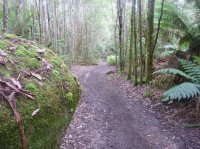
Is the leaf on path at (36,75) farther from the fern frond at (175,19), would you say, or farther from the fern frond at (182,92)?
the fern frond at (175,19)

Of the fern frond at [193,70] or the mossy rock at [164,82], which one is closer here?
the fern frond at [193,70]

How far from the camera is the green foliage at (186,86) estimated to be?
19.6 feet

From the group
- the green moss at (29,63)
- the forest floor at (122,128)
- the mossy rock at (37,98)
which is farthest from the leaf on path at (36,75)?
the forest floor at (122,128)

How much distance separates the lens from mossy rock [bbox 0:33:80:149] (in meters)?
2.82

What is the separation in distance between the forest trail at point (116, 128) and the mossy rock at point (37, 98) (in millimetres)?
1334

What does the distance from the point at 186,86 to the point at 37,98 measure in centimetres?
398

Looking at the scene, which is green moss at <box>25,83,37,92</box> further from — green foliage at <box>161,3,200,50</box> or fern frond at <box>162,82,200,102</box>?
green foliage at <box>161,3,200,50</box>

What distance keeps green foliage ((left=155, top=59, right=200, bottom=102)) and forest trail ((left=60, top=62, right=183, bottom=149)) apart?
814 millimetres

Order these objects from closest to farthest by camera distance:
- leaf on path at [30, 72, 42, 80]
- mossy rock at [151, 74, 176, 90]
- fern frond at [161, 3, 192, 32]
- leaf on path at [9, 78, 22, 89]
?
leaf on path at [9, 78, 22, 89] < leaf on path at [30, 72, 42, 80] < mossy rock at [151, 74, 176, 90] < fern frond at [161, 3, 192, 32]

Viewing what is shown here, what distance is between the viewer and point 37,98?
10.6 feet

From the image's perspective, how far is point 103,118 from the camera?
7.12m

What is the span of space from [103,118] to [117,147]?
1880 millimetres

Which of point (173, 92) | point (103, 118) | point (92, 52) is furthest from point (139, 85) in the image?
point (92, 52)

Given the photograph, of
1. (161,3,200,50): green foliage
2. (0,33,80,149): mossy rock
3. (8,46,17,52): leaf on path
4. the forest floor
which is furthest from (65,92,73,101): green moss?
(161,3,200,50): green foliage
